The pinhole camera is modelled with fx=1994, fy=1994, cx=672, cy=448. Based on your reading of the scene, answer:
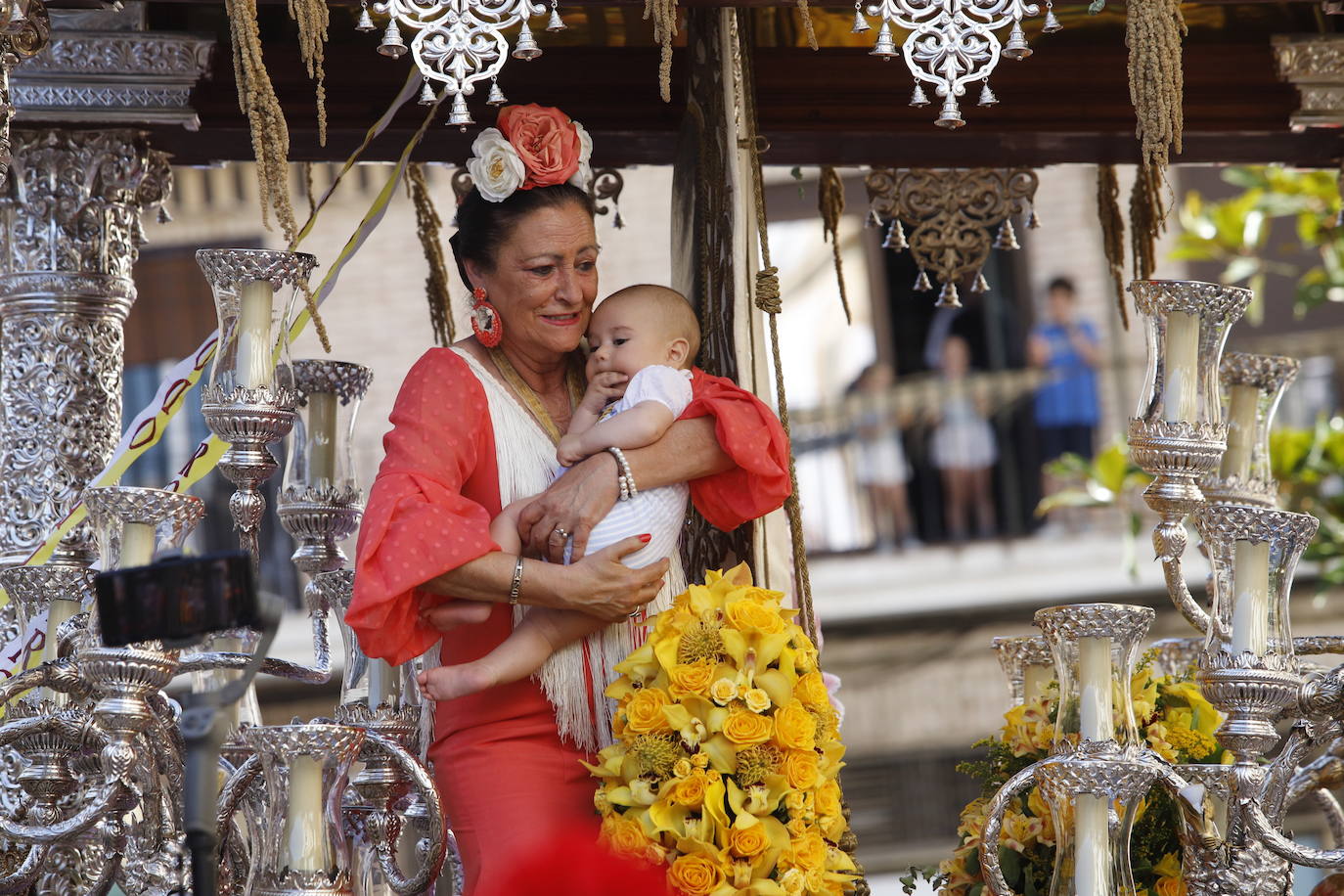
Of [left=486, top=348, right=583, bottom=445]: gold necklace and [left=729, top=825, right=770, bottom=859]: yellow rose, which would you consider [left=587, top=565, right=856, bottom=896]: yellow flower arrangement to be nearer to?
[left=729, top=825, right=770, bottom=859]: yellow rose

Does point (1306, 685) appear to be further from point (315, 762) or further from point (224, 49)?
point (224, 49)

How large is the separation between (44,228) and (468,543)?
1950mm

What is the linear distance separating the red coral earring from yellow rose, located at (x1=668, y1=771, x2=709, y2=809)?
97 cm

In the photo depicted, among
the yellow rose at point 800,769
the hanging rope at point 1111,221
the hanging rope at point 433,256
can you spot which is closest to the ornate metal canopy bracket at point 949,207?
the hanging rope at point 1111,221

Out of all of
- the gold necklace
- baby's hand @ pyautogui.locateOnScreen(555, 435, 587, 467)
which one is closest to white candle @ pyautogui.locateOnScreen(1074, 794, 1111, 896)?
baby's hand @ pyautogui.locateOnScreen(555, 435, 587, 467)

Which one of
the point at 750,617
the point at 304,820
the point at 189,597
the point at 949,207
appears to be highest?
the point at 949,207

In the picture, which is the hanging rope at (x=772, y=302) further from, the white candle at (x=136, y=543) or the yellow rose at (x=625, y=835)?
the white candle at (x=136, y=543)

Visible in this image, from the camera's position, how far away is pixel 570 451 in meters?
3.61

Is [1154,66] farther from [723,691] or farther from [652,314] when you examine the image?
[723,691]

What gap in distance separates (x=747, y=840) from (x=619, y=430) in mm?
772

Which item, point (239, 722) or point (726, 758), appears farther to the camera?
point (239, 722)

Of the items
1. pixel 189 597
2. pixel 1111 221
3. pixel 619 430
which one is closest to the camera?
pixel 189 597

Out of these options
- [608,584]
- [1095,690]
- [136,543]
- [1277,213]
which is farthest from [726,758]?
[1277,213]

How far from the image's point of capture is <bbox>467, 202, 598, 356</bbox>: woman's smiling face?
373 cm
